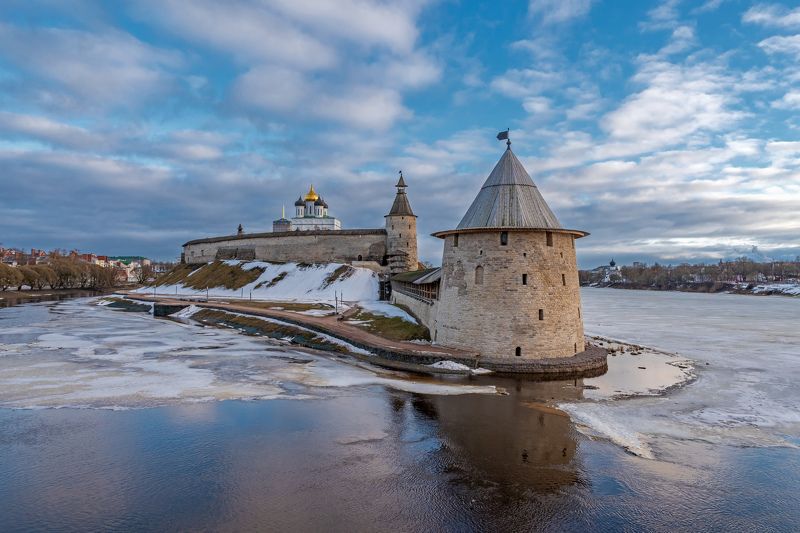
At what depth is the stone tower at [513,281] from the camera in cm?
1911

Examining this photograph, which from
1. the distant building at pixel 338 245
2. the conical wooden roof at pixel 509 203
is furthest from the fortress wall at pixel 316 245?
the conical wooden roof at pixel 509 203

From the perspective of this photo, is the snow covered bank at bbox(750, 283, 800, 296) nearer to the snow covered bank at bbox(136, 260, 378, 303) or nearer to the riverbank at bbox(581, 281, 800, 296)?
the riverbank at bbox(581, 281, 800, 296)

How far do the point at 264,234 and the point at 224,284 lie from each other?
7.41 metres

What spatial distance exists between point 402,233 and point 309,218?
28381mm

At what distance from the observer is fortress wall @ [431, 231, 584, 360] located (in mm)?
19062

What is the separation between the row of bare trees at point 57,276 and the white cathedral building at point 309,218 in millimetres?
38218

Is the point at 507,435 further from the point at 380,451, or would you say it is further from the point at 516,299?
the point at 516,299

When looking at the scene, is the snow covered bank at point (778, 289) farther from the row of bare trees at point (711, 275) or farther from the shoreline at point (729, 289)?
Answer: the row of bare trees at point (711, 275)

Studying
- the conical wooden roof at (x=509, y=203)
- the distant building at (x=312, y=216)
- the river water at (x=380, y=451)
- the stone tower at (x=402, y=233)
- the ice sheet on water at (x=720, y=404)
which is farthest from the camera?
the distant building at (x=312, y=216)

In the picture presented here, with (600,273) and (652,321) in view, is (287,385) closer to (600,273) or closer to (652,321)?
(652,321)

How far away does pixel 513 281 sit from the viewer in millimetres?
19219

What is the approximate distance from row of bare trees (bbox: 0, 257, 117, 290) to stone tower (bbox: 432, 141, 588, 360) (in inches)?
3030

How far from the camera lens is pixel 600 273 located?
579 feet

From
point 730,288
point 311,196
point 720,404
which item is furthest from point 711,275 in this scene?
point 720,404
